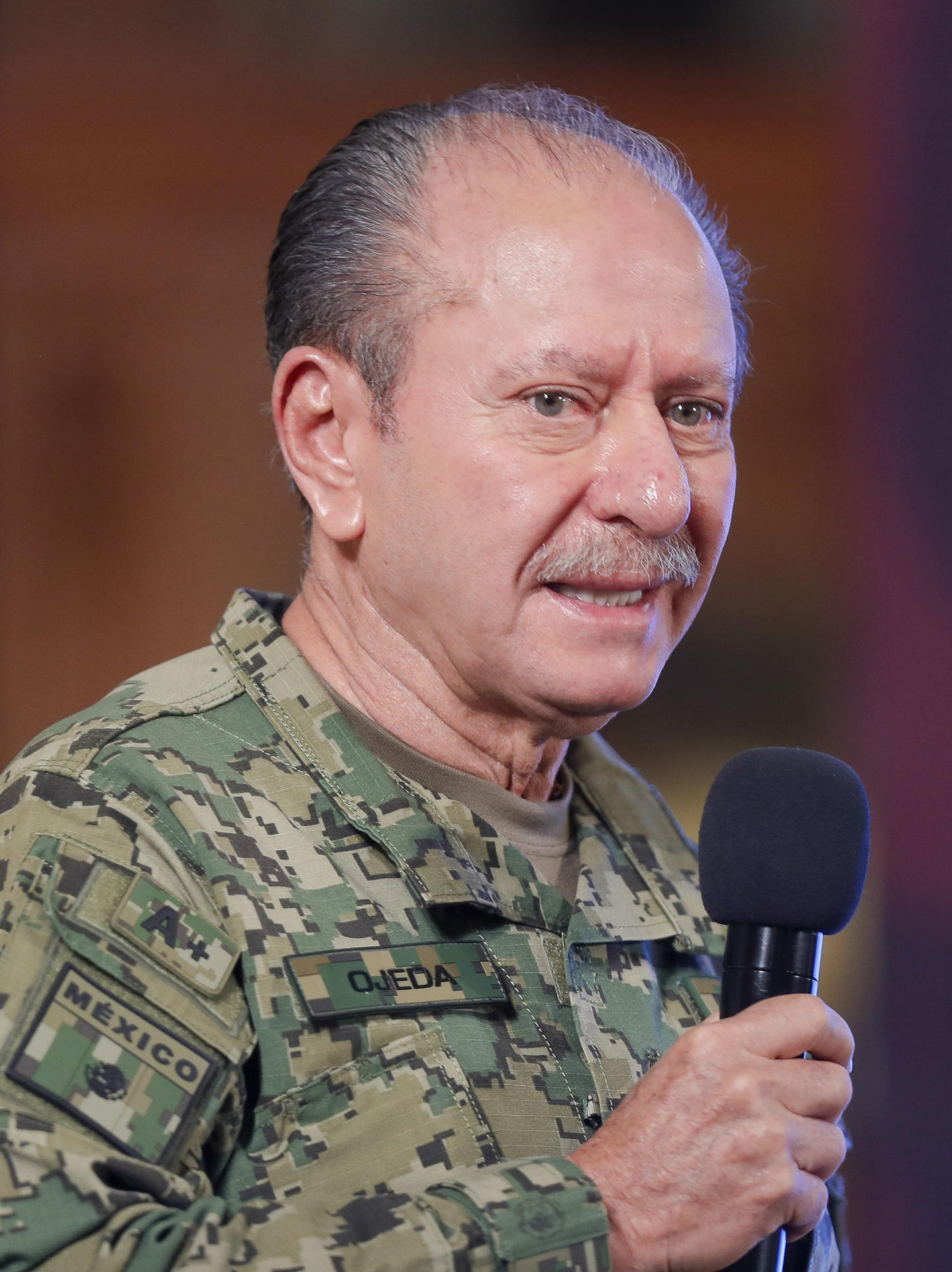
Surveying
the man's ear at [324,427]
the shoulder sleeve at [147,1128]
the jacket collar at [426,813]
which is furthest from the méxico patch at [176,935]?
the man's ear at [324,427]

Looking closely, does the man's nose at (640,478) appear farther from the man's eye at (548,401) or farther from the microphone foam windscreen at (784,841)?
the microphone foam windscreen at (784,841)

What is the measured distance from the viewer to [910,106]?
9.91 ft

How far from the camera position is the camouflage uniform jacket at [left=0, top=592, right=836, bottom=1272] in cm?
97

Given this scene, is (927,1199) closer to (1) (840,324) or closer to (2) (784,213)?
(1) (840,324)

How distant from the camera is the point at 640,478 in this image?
4.36ft

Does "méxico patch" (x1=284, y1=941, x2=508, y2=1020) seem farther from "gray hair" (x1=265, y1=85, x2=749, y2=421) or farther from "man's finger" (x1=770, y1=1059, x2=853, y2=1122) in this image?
"gray hair" (x1=265, y1=85, x2=749, y2=421)

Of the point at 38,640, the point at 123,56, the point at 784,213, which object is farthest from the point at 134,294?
the point at 784,213

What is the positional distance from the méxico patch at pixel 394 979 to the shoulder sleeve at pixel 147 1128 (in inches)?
2.5

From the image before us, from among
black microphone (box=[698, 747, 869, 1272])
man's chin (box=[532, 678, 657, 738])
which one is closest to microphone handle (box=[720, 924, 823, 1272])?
black microphone (box=[698, 747, 869, 1272])

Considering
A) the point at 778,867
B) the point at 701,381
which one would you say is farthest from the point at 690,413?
the point at 778,867

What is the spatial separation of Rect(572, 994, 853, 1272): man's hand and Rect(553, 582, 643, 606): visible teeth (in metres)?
0.45

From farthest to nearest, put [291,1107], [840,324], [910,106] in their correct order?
[840,324] < [910,106] < [291,1107]

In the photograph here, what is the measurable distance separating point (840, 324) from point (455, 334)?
7.01 ft

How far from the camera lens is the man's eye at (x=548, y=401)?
4.38ft
